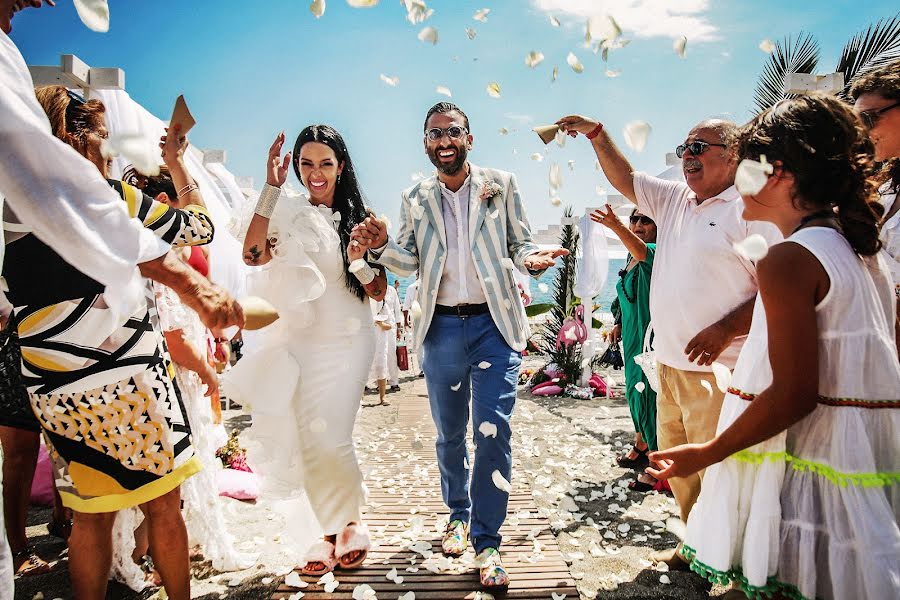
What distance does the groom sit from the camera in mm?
3084

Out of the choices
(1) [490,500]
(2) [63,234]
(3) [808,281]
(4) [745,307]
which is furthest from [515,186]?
(2) [63,234]

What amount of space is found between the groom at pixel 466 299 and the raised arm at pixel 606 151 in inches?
20.0

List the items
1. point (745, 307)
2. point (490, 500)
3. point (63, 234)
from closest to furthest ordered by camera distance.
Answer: point (63, 234) < point (745, 307) < point (490, 500)

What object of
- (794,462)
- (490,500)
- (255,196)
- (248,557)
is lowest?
(248,557)

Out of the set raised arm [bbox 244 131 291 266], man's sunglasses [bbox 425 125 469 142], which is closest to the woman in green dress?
man's sunglasses [bbox 425 125 469 142]

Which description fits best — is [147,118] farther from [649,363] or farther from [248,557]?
[649,363]

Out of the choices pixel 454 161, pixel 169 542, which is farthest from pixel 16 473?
pixel 454 161

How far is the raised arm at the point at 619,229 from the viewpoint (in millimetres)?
3506

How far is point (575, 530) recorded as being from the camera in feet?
13.1

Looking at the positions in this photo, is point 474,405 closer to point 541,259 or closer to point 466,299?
point 466,299

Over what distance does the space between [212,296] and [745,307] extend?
2.40 meters

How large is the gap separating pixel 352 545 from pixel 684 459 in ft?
7.10

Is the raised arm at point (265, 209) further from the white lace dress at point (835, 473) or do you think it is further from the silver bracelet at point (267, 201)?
the white lace dress at point (835, 473)

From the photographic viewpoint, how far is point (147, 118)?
5.31 meters
